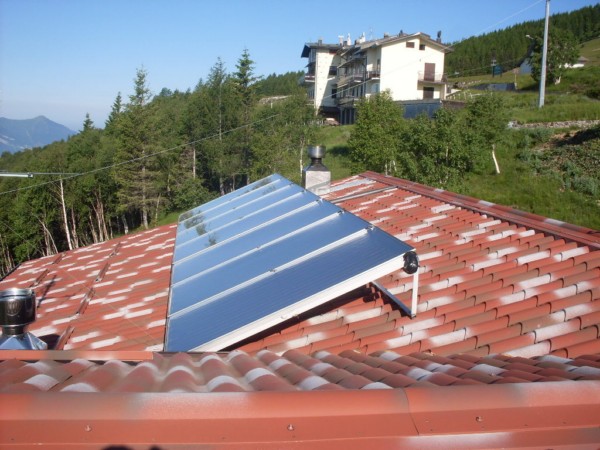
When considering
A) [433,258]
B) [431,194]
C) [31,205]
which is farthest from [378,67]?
[433,258]

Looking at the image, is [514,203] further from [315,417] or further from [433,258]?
[315,417]

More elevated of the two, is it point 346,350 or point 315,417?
point 315,417

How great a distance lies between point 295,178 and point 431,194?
85.9 ft

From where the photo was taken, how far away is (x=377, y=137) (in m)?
26.3

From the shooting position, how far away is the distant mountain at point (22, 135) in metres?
20.8

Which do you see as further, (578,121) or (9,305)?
(578,121)

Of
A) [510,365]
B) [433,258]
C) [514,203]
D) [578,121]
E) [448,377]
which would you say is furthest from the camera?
[578,121]

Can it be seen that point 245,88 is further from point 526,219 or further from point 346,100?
point 526,219

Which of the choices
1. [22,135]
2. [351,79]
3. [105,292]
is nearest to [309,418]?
[105,292]

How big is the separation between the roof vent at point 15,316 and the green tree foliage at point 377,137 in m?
22.9

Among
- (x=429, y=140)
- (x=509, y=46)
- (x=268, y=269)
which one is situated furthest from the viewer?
(x=509, y=46)

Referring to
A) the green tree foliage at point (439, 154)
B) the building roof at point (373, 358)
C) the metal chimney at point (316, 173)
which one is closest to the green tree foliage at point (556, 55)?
the green tree foliage at point (439, 154)

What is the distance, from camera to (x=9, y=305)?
11.5 ft

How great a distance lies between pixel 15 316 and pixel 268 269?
1939 millimetres
